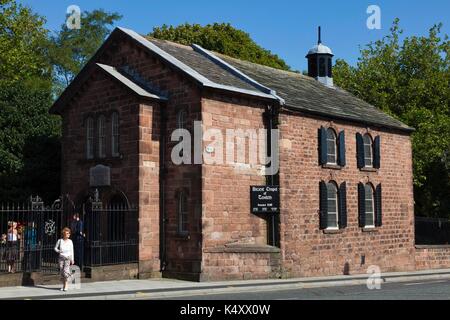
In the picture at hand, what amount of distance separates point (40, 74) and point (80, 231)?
25.3 m

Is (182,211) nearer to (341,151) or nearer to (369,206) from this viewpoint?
(341,151)

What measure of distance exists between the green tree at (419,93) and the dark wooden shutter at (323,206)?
11.9 meters

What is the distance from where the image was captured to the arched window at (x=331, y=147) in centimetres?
2420

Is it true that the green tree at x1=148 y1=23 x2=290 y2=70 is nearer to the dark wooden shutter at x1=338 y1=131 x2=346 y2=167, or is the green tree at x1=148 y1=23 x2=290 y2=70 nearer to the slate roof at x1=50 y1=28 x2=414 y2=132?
the slate roof at x1=50 y1=28 x2=414 y2=132

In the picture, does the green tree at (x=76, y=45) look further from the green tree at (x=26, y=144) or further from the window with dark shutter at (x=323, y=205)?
the window with dark shutter at (x=323, y=205)

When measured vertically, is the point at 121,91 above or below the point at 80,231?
above

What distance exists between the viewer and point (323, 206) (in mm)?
23172

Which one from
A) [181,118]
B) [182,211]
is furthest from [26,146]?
[182,211]

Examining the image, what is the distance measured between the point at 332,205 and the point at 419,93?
56.9 feet

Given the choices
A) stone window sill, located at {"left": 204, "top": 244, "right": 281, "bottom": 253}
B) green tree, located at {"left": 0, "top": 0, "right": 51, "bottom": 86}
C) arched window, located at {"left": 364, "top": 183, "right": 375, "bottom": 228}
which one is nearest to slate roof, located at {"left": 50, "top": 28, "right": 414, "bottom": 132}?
arched window, located at {"left": 364, "top": 183, "right": 375, "bottom": 228}

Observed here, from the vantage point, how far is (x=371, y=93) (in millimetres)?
38594

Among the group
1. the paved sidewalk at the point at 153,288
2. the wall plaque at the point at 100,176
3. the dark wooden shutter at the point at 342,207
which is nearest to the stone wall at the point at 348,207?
the dark wooden shutter at the point at 342,207
